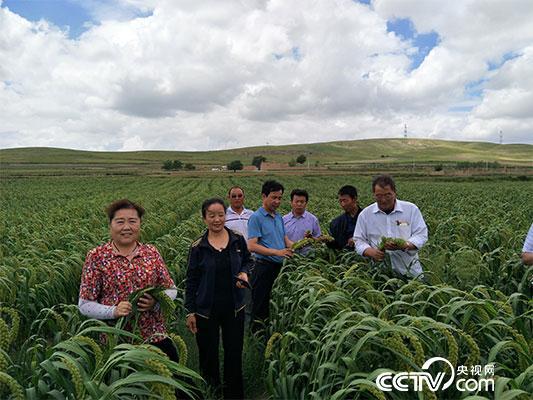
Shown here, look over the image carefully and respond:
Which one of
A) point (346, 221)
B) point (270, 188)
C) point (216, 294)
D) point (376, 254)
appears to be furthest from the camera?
point (346, 221)

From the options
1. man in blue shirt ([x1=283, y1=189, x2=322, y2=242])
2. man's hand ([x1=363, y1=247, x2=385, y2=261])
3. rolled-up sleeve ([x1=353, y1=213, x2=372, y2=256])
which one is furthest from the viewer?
man in blue shirt ([x1=283, y1=189, x2=322, y2=242])

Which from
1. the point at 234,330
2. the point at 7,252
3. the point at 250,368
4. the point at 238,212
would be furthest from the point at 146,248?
the point at 7,252

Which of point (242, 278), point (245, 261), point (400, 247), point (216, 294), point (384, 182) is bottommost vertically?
point (216, 294)

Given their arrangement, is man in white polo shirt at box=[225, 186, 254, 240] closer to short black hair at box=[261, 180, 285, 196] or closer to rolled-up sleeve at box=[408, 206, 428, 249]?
short black hair at box=[261, 180, 285, 196]

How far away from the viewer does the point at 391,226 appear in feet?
15.4

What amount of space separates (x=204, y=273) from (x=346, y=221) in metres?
2.50

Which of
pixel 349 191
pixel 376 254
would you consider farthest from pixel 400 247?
pixel 349 191

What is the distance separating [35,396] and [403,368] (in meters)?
2.07

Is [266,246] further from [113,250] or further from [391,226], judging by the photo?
[113,250]

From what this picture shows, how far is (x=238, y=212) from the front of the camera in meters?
6.81

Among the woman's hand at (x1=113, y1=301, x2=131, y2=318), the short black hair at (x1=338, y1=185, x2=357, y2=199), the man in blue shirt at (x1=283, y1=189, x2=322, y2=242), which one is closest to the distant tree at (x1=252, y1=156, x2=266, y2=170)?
the man in blue shirt at (x1=283, y1=189, x2=322, y2=242)

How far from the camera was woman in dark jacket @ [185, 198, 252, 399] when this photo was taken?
13.1 feet

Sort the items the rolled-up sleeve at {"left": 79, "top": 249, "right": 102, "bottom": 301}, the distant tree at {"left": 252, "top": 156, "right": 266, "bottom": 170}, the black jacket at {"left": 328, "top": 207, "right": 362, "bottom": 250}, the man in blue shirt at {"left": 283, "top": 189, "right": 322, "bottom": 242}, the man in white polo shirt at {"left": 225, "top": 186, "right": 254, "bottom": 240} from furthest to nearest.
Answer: the distant tree at {"left": 252, "top": 156, "right": 266, "bottom": 170} < the man in white polo shirt at {"left": 225, "top": 186, "right": 254, "bottom": 240} < the man in blue shirt at {"left": 283, "top": 189, "right": 322, "bottom": 242} < the black jacket at {"left": 328, "top": 207, "right": 362, "bottom": 250} < the rolled-up sleeve at {"left": 79, "top": 249, "right": 102, "bottom": 301}

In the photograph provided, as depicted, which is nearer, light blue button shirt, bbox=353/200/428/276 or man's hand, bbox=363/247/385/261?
man's hand, bbox=363/247/385/261
